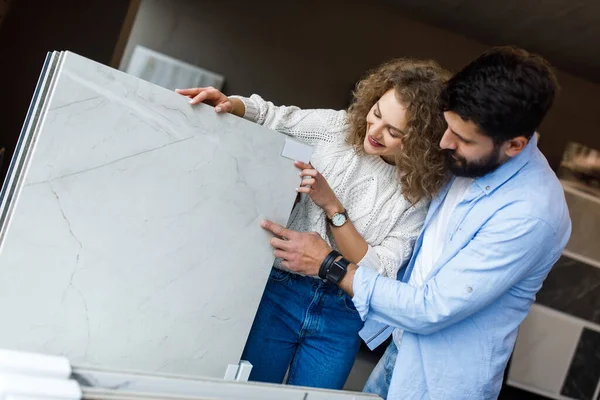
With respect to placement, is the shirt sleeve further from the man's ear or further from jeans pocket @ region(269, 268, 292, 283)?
jeans pocket @ region(269, 268, 292, 283)

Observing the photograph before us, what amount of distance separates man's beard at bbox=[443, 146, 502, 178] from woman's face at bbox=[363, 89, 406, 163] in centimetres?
12

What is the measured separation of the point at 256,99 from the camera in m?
1.57

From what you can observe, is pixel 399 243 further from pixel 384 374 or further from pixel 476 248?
pixel 384 374

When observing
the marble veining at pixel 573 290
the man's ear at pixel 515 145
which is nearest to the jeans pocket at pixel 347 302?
the man's ear at pixel 515 145

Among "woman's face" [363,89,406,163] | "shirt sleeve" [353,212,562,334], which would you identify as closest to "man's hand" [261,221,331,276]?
"shirt sleeve" [353,212,562,334]

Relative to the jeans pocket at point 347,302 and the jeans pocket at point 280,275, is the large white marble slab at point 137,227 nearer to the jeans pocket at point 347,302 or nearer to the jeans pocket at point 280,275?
the jeans pocket at point 280,275

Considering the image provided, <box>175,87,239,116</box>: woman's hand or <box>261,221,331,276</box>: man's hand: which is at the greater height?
<box>175,87,239,116</box>: woman's hand

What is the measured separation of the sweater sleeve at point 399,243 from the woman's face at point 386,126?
0.18 m

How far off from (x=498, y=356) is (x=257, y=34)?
11.7ft

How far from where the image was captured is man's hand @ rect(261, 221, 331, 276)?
55.9 inches

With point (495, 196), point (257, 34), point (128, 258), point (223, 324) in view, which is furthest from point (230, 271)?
point (257, 34)

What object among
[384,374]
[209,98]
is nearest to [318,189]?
[209,98]

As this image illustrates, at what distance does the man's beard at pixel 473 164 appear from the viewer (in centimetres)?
135

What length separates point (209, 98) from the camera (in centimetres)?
135
